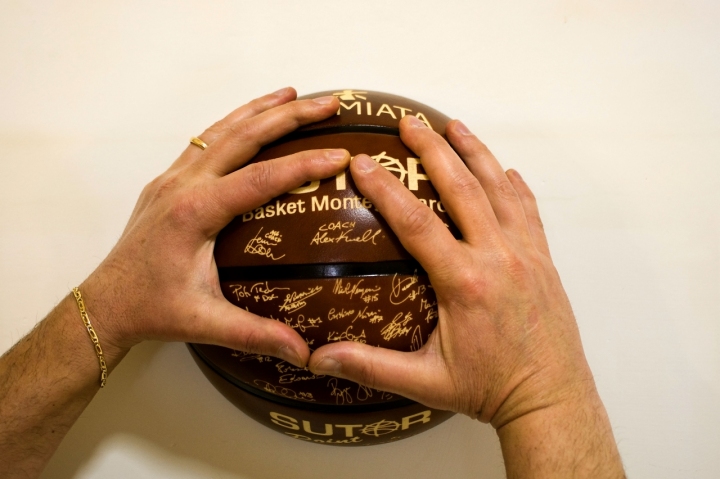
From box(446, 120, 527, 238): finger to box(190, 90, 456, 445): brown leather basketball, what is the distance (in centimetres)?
16

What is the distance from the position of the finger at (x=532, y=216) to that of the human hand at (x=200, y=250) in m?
0.58

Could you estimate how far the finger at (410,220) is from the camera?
97 cm

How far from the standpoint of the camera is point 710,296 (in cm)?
161

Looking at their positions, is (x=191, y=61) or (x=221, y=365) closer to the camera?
(x=221, y=365)

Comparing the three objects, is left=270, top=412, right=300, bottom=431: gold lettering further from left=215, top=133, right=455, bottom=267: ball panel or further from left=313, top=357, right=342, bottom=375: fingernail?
left=215, top=133, right=455, bottom=267: ball panel

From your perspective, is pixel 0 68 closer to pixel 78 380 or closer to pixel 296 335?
pixel 78 380

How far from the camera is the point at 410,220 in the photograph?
0.98 m

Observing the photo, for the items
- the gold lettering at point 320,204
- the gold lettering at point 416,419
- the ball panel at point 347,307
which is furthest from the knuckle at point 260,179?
the gold lettering at point 416,419

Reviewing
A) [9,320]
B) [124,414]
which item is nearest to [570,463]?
[124,414]

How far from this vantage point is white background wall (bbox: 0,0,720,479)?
1468 millimetres

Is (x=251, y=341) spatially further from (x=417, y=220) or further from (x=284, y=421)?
(x=417, y=220)

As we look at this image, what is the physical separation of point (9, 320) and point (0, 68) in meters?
0.99

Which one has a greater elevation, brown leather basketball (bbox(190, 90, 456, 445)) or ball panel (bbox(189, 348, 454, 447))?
brown leather basketball (bbox(190, 90, 456, 445))

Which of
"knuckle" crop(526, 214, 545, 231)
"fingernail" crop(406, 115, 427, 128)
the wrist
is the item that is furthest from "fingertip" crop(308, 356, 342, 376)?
"knuckle" crop(526, 214, 545, 231)
